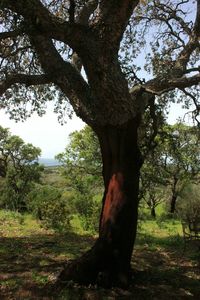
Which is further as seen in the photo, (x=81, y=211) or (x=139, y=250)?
(x=81, y=211)

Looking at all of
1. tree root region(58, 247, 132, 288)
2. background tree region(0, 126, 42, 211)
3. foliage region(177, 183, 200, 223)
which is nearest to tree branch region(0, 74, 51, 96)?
tree root region(58, 247, 132, 288)

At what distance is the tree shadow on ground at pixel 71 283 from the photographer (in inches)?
316

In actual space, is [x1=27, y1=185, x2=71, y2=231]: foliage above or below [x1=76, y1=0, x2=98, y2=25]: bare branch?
below

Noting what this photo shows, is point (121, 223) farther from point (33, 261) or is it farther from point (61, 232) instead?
point (61, 232)

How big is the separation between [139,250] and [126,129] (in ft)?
23.2

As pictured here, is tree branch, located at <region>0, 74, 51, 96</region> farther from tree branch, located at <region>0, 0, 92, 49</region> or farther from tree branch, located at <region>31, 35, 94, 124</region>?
tree branch, located at <region>0, 0, 92, 49</region>

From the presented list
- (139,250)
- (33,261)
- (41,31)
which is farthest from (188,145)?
(41,31)

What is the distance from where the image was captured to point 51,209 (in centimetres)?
2020

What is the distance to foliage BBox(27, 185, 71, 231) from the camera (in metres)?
20.0

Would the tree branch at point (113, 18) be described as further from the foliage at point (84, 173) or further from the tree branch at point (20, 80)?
the foliage at point (84, 173)

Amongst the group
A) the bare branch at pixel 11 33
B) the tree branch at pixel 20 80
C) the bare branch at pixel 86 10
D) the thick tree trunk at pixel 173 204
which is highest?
the bare branch at pixel 86 10

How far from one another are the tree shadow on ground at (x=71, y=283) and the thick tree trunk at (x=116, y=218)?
1.06 ft

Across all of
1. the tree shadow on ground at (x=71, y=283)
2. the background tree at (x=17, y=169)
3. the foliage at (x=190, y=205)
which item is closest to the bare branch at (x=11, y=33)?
the tree shadow on ground at (x=71, y=283)

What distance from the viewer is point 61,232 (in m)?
18.9
